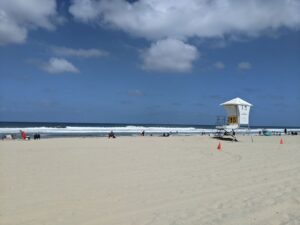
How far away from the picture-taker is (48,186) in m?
7.96

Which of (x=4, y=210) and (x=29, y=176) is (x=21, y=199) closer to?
(x=4, y=210)

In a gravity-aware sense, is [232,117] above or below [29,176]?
above

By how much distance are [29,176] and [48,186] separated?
156 cm

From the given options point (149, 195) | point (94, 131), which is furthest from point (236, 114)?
point (94, 131)

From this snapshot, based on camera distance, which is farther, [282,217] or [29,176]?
[29,176]

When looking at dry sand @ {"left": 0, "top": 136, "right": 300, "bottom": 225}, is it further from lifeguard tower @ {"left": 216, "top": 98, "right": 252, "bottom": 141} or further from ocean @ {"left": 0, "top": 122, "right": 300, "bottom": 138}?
ocean @ {"left": 0, "top": 122, "right": 300, "bottom": 138}

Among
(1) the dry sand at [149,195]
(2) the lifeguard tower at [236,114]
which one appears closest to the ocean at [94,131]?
(2) the lifeguard tower at [236,114]

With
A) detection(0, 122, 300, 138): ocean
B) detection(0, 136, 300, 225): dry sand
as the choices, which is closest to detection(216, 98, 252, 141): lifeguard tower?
detection(0, 122, 300, 138): ocean

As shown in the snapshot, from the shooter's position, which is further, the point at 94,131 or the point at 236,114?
the point at 94,131

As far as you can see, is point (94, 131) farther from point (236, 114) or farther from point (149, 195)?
point (149, 195)

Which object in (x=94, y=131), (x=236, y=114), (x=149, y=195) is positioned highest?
(x=236, y=114)

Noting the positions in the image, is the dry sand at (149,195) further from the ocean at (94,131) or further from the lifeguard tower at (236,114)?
the ocean at (94,131)

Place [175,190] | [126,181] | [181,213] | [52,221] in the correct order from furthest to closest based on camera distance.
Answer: [126,181] < [175,190] < [181,213] < [52,221]

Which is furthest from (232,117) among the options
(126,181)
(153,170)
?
(126,181)
